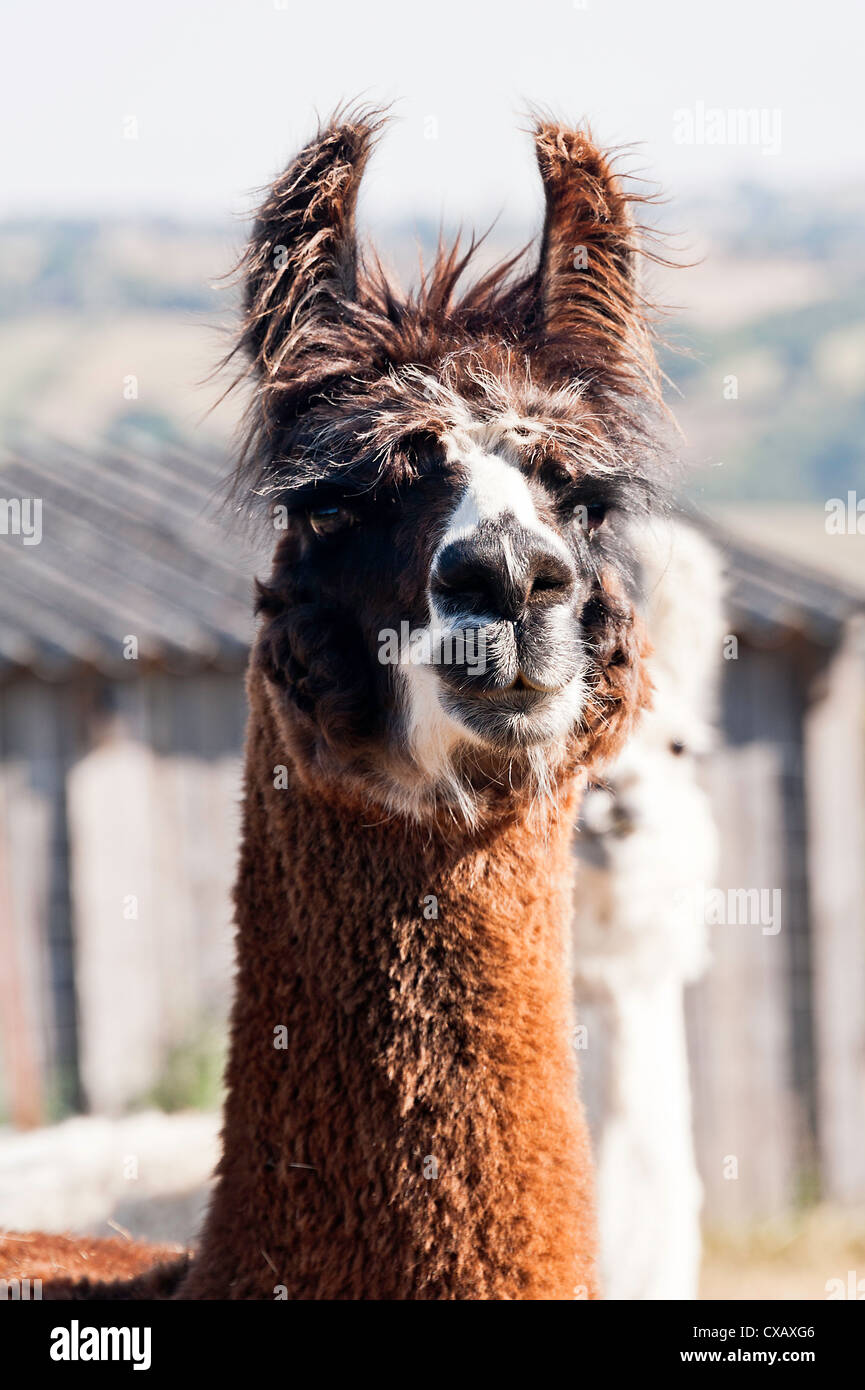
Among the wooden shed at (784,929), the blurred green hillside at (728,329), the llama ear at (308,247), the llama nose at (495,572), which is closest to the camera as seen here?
the llama nose at (495,572)

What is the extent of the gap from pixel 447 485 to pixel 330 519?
0.25m

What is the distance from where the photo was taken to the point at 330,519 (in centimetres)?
239

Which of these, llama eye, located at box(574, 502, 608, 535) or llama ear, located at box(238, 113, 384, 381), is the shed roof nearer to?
llama ear, located at box(238, 113, 384, 381)

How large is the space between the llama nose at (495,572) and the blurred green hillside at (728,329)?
3329 centimetres

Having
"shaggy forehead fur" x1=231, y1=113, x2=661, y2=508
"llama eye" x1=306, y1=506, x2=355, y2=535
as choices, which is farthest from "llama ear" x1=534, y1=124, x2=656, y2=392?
"llama eye" x1=306, y1=506, x2=355, y2=535

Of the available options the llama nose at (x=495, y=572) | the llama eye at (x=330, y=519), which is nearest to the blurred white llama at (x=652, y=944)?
the llama eye at (x=330, y=519)

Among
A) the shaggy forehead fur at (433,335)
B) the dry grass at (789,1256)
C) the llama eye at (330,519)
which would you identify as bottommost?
the dry grass at (789,1256)

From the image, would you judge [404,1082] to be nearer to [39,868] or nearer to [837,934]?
[39,868]

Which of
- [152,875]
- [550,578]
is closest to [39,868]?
[152,875]

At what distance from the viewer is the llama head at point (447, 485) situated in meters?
2.18

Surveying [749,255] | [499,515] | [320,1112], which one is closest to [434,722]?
[499,515]

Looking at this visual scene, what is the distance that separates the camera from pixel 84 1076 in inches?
292

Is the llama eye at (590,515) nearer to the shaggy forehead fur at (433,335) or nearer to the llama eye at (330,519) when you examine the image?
the shaggy forehead fur at (433,335)

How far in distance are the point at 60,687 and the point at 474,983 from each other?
5582 millimetres
